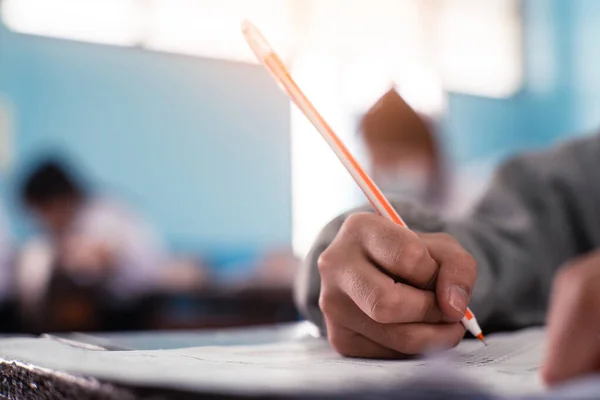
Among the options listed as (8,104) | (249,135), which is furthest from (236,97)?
(8,104)

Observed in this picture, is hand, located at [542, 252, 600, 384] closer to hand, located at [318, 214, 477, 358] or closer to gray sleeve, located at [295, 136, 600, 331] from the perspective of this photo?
hand, located at [318, 214, 477, 358]

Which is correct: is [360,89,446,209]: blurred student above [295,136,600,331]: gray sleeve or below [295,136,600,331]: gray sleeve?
above

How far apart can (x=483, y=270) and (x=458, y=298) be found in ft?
0.36

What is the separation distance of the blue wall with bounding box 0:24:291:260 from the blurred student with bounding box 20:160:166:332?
15 centimetres

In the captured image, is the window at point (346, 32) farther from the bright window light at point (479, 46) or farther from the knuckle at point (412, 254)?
the knuckle at point (412, 254)

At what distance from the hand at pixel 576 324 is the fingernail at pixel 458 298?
0.09 m

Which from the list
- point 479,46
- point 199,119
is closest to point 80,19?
point 199,119

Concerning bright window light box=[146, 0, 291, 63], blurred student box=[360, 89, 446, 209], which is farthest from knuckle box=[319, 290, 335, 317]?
bright window light box=[146, 0, 291, 63]

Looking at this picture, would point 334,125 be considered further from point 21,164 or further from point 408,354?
point 21,164

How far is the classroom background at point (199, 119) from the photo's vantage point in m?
2.03

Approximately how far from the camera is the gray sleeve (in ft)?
1.45

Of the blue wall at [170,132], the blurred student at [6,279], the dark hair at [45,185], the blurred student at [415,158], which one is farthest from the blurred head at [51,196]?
the blurred student at [415,158]

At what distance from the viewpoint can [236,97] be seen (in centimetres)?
247

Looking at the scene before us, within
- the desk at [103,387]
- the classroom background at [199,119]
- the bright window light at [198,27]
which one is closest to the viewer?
the desk at [103,387]
